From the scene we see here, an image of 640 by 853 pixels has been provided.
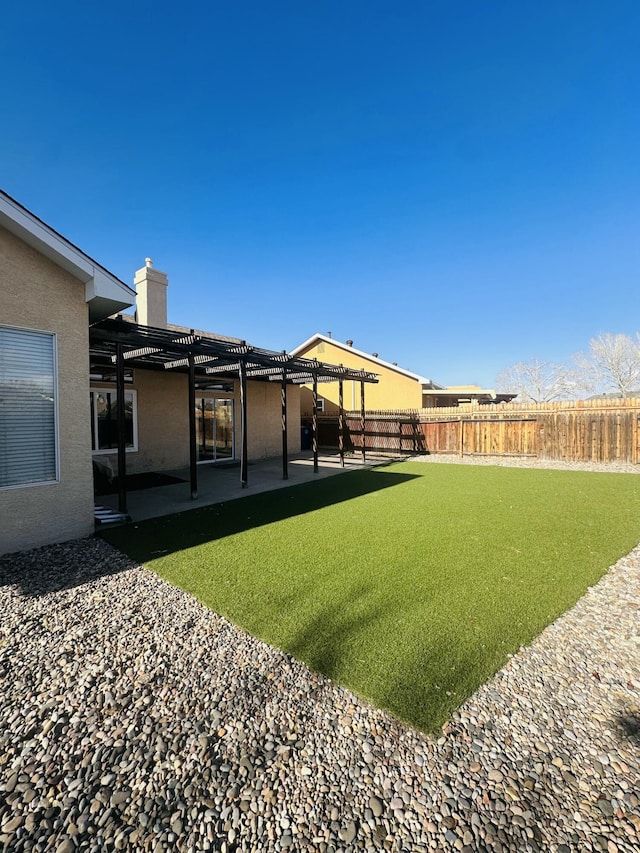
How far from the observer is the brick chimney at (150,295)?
11.3 meters

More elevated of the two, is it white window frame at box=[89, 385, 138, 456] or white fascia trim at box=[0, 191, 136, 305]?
white fascia trim at box=[0, 191, 136, 305]

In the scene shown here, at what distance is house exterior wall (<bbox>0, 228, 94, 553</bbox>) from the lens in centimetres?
513

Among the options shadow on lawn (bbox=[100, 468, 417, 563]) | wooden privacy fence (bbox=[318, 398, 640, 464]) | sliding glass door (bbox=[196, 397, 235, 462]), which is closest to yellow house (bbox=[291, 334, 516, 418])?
wooden privacy fence (bbox=[318, 398, 640, 464])

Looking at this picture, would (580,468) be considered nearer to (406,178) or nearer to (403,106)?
(406,178)

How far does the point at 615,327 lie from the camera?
3195 centimetres

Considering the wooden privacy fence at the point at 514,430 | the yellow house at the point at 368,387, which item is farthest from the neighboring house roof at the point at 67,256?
the yellow house at the point at 368,387

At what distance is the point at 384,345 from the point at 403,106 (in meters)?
20.7

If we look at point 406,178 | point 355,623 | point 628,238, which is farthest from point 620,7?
point 355,623

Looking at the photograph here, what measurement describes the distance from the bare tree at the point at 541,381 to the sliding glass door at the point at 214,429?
33693mm

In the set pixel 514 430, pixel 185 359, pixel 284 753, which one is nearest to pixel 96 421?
pixel 185 359

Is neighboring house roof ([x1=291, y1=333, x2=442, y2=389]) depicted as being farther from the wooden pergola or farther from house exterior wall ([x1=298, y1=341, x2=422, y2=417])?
the wooden pergola

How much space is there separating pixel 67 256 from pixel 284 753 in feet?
20.8

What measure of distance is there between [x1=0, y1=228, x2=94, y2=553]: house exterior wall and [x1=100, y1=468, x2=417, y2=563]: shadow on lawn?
0.75 m

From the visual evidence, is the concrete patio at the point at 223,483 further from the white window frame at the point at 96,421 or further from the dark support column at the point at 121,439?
the white window frame at the point at 96,421
